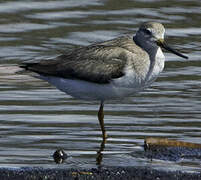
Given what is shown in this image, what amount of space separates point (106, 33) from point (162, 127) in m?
5.33

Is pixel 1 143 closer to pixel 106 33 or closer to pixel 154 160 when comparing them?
pixel 154 160

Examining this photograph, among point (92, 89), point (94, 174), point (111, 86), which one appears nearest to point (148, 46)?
point (111, 86)

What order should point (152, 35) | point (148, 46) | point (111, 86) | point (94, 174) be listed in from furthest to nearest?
point (148, 46) → point (152, 35) → point (111, 86) → point (94, 174)

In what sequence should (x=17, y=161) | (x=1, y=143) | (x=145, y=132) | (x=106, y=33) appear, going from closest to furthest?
(x=17, y=161), (x=1, y=143), (x=145, y=132), (x=106, y=33)

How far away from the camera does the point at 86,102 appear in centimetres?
1214

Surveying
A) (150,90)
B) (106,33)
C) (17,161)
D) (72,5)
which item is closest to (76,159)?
(17,161)

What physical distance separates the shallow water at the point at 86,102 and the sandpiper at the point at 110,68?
498 millimetres

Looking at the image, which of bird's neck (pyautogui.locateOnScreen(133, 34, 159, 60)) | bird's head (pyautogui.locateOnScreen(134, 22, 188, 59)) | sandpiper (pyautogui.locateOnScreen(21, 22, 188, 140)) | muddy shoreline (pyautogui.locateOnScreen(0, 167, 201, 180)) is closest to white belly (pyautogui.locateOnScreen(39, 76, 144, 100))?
sandpiper (pyautogui.locateOnScreen(21, 22, 188, 140))

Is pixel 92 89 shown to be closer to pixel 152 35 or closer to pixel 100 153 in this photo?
pixel 152 35

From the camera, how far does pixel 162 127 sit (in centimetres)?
1075

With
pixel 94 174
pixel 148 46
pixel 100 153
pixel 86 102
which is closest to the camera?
pixel 94 174

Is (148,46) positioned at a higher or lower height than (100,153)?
higher

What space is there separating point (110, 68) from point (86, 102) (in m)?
1.66

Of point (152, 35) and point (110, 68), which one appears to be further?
point (152, 35)
